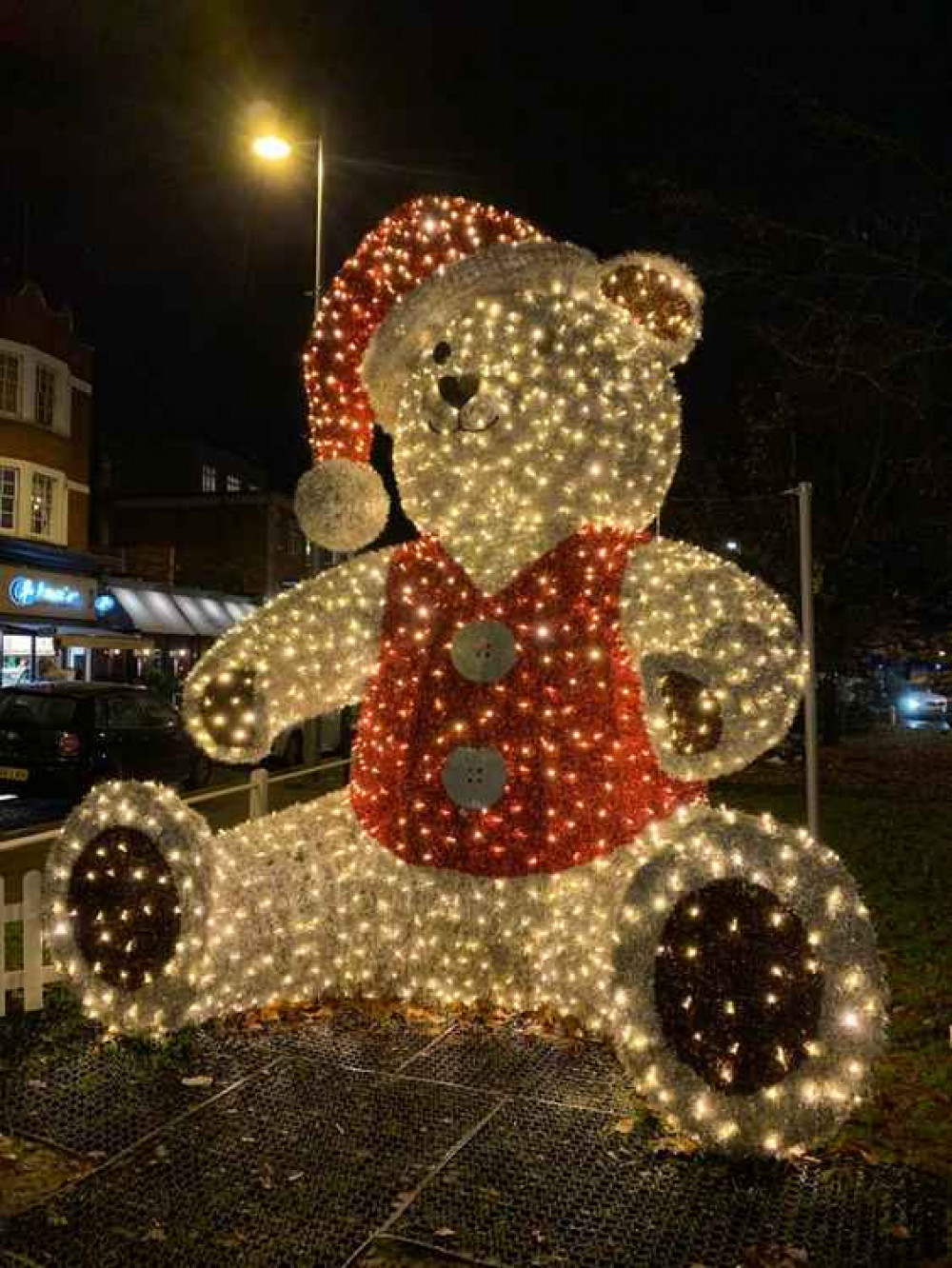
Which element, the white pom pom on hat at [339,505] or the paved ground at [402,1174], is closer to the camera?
the paved ground at [402,1174]

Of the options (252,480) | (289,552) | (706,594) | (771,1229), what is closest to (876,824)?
(706,594)

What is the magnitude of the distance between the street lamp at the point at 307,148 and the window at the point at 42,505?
13.6 metres

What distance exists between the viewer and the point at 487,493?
180 inches

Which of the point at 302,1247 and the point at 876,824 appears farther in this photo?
the point at 876,824

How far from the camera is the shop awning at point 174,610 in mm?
26391

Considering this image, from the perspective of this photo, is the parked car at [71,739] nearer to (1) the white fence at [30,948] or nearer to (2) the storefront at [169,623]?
(1) the white fence at [30,948]

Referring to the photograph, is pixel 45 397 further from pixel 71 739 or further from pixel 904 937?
pixel 904 937

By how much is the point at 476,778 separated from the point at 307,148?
9112 millimetres

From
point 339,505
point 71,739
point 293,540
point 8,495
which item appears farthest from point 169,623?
point 339,505

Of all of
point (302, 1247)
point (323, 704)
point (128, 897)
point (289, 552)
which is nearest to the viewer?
point (302, 1247)

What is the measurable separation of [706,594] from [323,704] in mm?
1832

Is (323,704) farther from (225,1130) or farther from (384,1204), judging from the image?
(384,1204)

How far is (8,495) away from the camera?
72.2 feet

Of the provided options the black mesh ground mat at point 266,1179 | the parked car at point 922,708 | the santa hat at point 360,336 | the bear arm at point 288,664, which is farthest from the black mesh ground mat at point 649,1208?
the parked car at point 922,708
